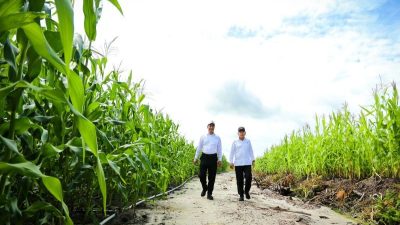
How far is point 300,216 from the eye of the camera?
520cm

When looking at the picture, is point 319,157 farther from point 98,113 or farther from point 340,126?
point 98,113

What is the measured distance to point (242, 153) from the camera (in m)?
8.47

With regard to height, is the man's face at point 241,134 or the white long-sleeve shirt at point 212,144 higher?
the man's face at point 241,134

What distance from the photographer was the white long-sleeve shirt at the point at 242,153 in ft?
27.7

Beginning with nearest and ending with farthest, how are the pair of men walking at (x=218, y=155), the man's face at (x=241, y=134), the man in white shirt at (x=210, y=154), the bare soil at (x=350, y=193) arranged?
1. the bare soil at (x=350, y=193)
2. the pair of men walking at (x=218, y=155)
3. the man in white shirt at (x=210, y=154)
4. the man's face at (x=241, y=134)

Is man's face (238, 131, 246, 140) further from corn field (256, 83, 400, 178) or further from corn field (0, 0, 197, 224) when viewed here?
corn field (0, 0, 197, 224)

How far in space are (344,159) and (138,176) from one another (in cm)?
470

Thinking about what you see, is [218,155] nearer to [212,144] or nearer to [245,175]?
[212,144]

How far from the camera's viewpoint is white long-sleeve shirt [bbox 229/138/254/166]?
8.45 meters

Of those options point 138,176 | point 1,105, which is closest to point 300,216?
point 138,176

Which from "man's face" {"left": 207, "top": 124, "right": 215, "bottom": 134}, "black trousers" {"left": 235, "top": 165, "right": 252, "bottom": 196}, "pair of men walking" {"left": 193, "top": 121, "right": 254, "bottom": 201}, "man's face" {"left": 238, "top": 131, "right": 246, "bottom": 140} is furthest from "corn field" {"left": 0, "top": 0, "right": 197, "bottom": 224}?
"man's face" {"left": 238, "top": 131, "right": 246, "bottom": 140}

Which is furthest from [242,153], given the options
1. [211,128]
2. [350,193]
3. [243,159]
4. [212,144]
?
[350,193]

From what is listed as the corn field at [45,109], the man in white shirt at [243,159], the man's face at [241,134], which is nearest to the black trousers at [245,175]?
the man in white shirt at [243,159]

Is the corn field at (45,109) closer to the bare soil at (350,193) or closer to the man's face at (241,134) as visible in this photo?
the bare soil at (350,193)
